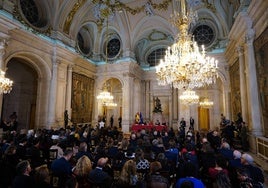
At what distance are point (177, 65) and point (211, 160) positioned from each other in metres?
3.96

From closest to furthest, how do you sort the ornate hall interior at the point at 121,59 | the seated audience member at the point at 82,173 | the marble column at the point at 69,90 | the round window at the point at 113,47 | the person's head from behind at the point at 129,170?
the person's head from behind at the point at 129,170
the seated audience member at the point at 82,173
the ornate hall interior at the point at 121,59
the marble column at the point at 69,90
the round window at the point at 113,47

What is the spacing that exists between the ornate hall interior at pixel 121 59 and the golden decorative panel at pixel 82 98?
0.08 m

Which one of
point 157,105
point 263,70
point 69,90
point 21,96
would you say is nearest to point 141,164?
point 263,70

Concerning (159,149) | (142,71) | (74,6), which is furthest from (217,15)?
(159,149)

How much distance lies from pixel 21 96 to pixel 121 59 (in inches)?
320

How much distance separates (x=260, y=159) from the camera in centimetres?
596

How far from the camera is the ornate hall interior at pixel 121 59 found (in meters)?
7.24

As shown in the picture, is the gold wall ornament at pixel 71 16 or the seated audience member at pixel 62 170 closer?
the seated audience member at pixel 62 170

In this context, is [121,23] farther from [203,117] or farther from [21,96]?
[203,117]

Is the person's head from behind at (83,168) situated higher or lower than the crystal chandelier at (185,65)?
lower

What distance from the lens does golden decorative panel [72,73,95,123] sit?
13.2m

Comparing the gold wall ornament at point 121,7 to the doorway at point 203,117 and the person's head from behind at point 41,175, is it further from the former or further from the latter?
the person's head from behind at point 41,175

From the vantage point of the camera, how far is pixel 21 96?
12.5 metres

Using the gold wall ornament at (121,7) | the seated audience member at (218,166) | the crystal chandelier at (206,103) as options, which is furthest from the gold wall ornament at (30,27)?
the crystal chandelier at (206,103)
